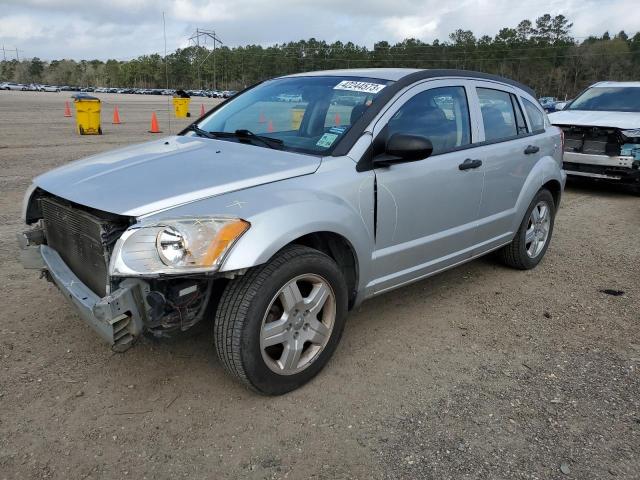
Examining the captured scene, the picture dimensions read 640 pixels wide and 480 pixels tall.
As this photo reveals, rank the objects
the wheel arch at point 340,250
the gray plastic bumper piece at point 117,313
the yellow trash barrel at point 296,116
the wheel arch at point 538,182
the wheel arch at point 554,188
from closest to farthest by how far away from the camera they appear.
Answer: the gray plastic bumper piece at point 117,313, the wheel arch at point 340,250, the yellow trash barrel at point 296,116, the wheel arch at point 538,182, the wheel arch at point 554,188

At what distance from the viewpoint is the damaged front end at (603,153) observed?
26.9 ft

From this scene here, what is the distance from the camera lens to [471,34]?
360 ft

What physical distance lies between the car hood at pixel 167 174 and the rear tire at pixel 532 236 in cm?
258

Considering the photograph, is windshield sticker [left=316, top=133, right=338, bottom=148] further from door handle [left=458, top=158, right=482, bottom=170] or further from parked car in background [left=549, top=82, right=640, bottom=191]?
parked car in background [left=549, top=82, right=640, bottom=191]

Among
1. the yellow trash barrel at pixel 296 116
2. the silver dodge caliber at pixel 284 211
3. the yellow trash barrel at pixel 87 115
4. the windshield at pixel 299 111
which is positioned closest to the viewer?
the silver dodge caliber at pixel 284 211

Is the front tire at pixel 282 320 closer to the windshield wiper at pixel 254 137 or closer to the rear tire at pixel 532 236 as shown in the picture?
the windshield wiper at pixel 254 137

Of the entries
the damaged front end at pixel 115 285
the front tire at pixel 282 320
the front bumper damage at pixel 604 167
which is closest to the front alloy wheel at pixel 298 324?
the front tire at pixel 282 320

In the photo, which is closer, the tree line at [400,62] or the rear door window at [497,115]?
the rear door window at [497,115]

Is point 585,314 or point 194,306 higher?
point 194,306

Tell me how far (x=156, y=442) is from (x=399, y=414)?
1.25 m

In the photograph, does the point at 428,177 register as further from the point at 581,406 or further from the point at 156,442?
the point at 156,442

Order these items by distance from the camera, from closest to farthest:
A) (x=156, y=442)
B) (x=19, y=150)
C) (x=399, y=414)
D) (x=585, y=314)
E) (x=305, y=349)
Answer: (x=156, y=442) → (x=399, y=414) → (x=305, y=349) → (x=585, y=314) → (x=19, y=150)

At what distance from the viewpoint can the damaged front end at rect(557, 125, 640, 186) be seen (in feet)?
26.9

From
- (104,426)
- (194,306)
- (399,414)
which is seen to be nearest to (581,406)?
(399,414)
